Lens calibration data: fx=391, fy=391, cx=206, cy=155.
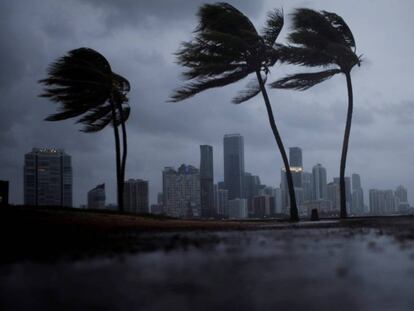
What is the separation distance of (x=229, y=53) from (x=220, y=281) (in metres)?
12.4

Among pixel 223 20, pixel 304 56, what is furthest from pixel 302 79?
pixel 223 20

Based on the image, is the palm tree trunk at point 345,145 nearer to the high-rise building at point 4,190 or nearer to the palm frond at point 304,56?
the palm frond at point 304,56

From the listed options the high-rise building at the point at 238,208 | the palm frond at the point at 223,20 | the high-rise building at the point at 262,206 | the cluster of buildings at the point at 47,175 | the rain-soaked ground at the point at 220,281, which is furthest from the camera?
the high-rise building at the point at 238,208

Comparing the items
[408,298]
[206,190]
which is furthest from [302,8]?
[206,190]

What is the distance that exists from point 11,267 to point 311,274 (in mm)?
2112

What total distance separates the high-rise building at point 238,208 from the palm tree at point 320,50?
162 metres

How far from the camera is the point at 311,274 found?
2.39 m

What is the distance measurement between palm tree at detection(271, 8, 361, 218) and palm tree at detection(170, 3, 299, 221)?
710 millimetres

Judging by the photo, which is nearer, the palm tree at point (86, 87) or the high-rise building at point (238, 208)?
the palm tree at point (86, 87)

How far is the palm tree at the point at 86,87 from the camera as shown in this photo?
49.9ft

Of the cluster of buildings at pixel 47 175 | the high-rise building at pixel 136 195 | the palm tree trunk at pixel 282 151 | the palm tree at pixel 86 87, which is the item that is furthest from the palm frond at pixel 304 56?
the cluster of buildings at pixel 47 175

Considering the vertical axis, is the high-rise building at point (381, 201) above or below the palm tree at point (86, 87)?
below

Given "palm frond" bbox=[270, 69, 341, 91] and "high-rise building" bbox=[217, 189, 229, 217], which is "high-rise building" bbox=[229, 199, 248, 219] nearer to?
"high-rise building" bbox=[217, 189, 229, 217]

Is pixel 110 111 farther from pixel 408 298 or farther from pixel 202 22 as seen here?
pixel 408 298
